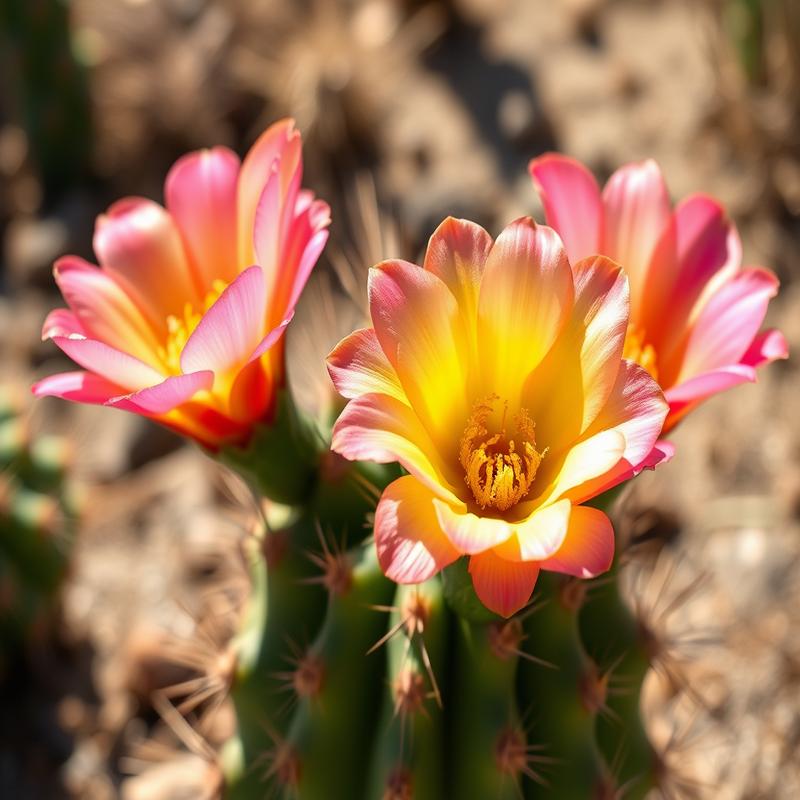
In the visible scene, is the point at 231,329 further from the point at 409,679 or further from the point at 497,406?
the point at 409,679

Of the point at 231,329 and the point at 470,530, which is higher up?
the point at 231,329

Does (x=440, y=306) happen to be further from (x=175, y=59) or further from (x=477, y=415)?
(x=175, y=59)

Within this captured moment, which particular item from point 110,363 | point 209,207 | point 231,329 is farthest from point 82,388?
point 209,207

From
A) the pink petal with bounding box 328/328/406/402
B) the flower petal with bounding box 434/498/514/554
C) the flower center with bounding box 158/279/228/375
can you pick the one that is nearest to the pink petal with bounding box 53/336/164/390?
the flower center with bounding box 158/279/228/375

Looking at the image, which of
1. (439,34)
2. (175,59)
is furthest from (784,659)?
(175,59)

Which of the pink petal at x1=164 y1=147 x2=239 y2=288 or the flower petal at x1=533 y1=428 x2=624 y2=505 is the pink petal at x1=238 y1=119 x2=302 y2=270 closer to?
the pink petal at x1=164 y1=147 x2=239 y2=288

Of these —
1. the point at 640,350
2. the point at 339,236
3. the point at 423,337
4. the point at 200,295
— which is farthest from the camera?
the point at 339,236
